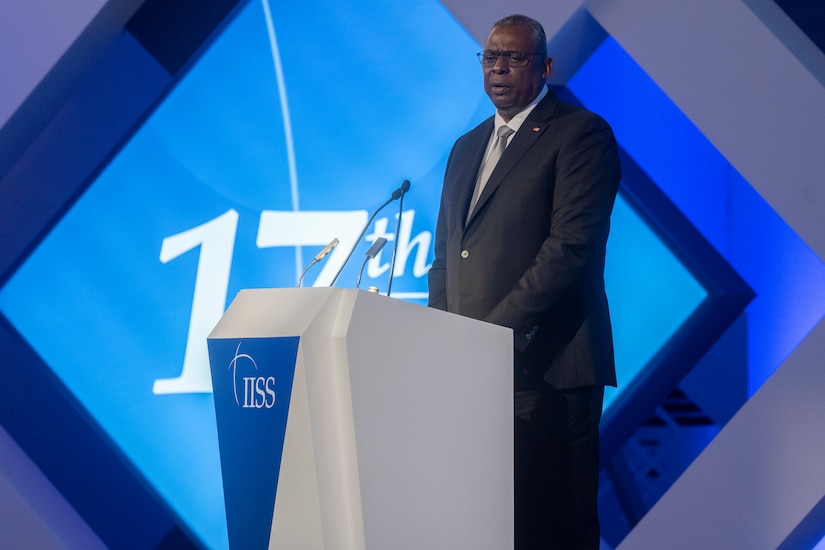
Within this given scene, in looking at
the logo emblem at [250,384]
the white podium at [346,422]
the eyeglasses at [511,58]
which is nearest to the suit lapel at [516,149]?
the eyeglasses at [511,58]

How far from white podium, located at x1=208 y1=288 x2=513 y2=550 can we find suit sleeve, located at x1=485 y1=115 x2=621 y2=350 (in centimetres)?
31

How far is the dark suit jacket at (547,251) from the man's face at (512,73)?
0.08 m

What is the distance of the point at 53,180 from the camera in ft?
11.4

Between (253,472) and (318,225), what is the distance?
1.62m

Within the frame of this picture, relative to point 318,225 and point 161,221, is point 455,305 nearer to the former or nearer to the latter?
point 318,225

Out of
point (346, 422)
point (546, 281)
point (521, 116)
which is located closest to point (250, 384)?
point (346, 422)

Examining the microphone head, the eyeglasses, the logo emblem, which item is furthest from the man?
the logo emblem

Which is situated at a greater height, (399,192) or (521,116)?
(521,116)

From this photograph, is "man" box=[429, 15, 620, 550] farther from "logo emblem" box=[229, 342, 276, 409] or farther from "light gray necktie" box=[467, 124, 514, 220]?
"logo emblem" box=[229, 342, 276, 409]

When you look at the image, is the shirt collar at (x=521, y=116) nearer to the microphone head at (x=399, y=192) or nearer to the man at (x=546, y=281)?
the man at (x=546, y=281)

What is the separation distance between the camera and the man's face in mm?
2311

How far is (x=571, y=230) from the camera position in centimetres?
215

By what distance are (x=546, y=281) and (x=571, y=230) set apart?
154 millimetres

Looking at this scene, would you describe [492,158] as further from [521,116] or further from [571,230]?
[571,230]
